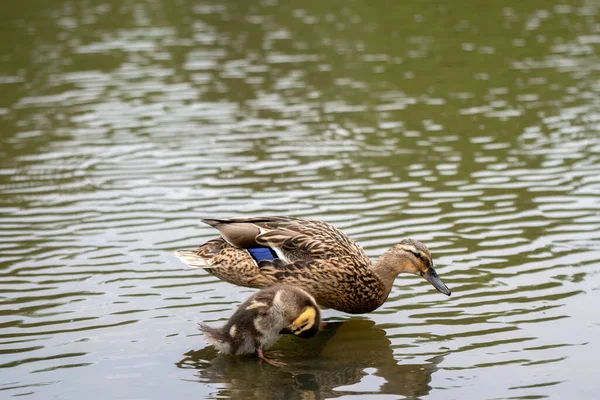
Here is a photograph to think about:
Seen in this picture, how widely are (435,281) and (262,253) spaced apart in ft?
3.96

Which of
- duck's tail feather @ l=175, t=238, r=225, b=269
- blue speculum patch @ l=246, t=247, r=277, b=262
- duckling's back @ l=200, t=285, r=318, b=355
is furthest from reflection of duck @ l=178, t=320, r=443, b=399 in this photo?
duck's tail feather @ l=175, t=238, r=225, b=269

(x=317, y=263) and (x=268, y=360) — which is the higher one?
(x=317, y=263)

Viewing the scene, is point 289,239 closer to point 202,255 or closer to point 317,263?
point 317,263

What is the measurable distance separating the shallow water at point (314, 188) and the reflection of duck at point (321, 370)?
21 millimetres

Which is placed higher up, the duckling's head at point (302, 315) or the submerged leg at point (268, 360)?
the duckling's head at point (302, 315)

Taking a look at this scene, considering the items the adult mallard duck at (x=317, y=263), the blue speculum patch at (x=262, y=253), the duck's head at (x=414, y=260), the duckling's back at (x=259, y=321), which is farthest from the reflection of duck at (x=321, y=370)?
the blue speculum patch at (x=262, y=253)

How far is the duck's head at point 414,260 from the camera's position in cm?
682

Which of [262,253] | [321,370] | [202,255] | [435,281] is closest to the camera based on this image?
[321,370]

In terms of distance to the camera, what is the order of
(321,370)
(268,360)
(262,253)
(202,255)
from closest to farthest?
(321,370) → (268,360) → (262,253) → (202,255)

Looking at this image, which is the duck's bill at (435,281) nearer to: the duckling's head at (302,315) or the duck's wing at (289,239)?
the duck's wing at (289,239)

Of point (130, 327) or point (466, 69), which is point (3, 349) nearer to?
point (130, 327)

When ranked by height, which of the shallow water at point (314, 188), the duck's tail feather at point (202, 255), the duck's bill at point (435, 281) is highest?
the duck's tail feather at point (202, 255)

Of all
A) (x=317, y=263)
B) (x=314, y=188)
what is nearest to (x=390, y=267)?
(x=317, y=263)

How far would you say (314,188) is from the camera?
9797mm
